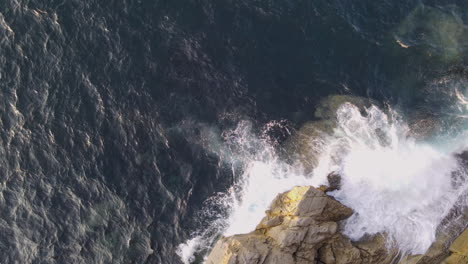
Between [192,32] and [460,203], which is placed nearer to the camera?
[460,203]

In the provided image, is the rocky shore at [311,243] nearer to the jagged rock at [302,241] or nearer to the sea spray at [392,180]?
the jagged rock at [302,241]

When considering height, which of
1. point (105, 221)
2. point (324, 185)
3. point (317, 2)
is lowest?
point (105, 221)

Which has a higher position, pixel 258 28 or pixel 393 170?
pixel 258 28

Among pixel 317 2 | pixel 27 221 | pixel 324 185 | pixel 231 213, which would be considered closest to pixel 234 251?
pixel 231 213

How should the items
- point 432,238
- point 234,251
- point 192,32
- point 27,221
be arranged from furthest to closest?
point 192,32 < point 27,221 < point 432,238 < point 234,251

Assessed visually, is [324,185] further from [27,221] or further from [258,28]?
[27,221]

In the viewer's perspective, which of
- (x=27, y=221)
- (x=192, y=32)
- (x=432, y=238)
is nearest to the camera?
(x=432, y=238)

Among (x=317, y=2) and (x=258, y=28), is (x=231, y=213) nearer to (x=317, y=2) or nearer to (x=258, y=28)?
(x=258, y=28)
